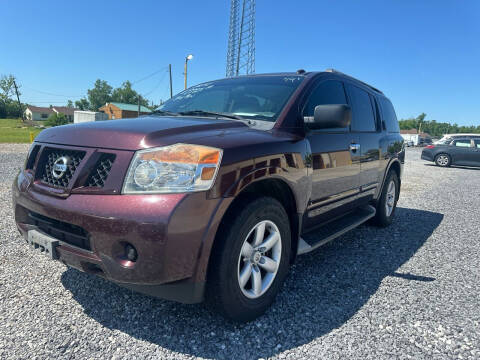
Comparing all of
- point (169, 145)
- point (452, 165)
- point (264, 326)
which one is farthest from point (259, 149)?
Answer: point (452, 165)

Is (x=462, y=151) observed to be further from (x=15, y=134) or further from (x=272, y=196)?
(x=15, y=134)

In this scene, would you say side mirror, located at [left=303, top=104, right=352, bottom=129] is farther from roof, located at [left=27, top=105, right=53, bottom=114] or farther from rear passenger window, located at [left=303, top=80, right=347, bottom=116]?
roof, located at [left=27, top=105, right=53, bottom=114]

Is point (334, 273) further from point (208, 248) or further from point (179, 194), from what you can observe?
point (179, 194)

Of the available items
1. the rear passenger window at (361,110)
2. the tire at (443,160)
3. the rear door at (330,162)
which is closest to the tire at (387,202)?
the rear passenger window at (361,110)

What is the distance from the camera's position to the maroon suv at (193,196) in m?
1.73

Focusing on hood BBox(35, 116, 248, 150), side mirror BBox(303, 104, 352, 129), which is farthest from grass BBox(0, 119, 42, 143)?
side mirror BBox(303, 104, 352, 129)

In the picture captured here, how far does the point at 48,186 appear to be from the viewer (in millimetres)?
2070

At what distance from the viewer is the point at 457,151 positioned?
1659cm

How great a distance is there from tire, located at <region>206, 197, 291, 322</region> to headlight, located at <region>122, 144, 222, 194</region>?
1.11 feet

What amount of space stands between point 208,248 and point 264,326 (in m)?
0.78

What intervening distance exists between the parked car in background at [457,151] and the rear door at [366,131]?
50.0ft

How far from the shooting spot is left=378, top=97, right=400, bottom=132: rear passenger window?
4691 mm

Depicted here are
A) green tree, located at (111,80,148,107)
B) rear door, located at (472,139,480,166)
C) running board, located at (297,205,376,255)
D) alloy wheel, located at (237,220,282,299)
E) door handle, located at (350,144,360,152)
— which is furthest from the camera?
green tree, located at (111,80,148,107)

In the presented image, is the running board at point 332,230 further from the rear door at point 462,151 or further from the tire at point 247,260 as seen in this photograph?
the rear door at point 462,151
